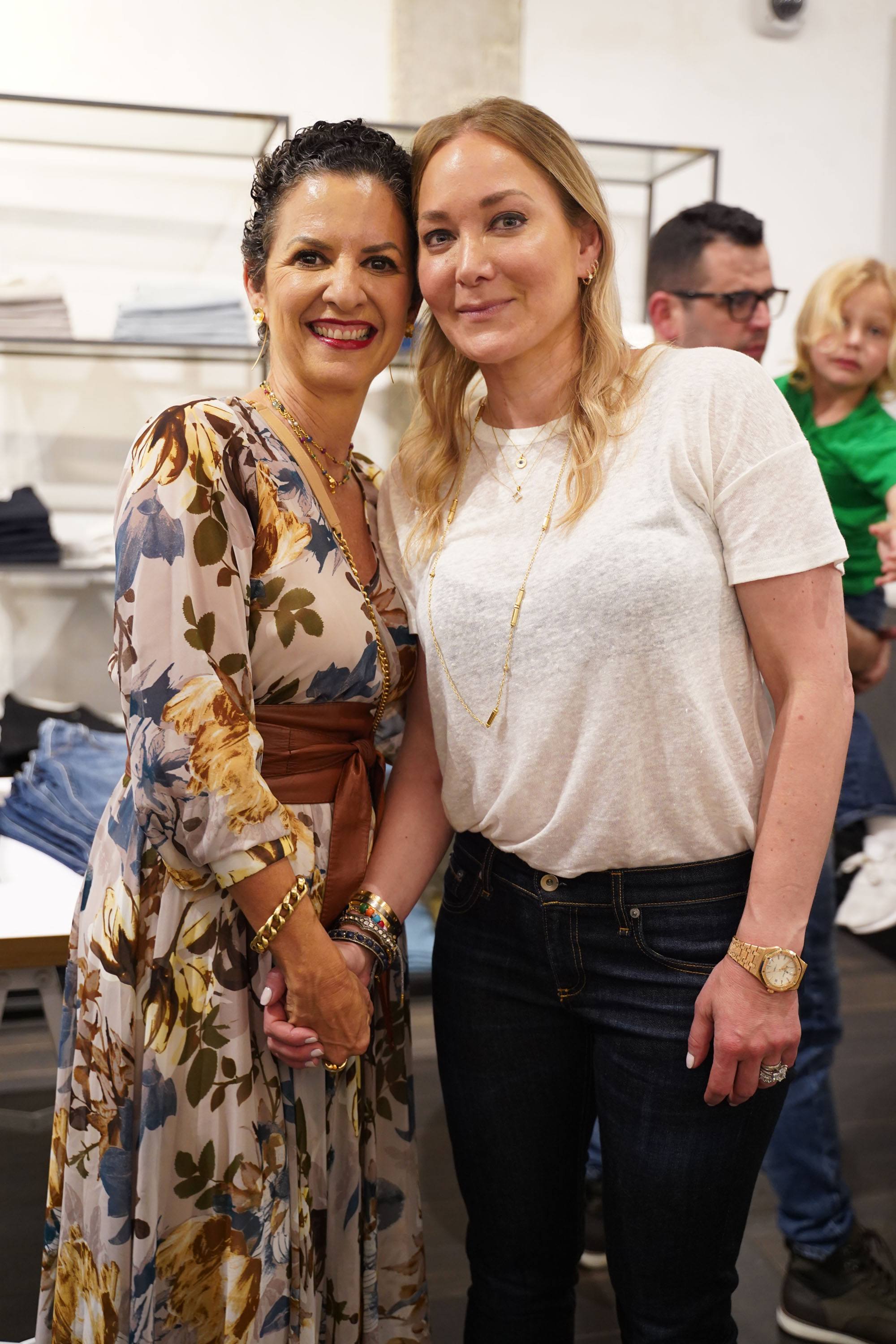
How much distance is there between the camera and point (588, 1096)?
138 cm

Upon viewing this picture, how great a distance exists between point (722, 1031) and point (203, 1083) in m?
0.58

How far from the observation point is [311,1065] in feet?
4.28

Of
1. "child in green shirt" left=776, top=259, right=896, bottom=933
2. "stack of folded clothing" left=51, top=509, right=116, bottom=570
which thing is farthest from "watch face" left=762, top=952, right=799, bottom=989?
"stack of folded clothing" left=51, top=509, right=116, bottom=570

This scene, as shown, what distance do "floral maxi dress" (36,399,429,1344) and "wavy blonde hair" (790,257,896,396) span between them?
1.53 meters

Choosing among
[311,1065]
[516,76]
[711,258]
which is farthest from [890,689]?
[311,1065]

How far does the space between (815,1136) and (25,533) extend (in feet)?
8.69

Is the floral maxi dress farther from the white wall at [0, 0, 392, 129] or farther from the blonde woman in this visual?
the white wall at [0, 0, 392, 129]

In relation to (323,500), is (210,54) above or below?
above

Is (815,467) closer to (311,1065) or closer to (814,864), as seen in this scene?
(814,864)

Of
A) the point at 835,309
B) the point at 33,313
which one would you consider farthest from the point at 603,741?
the point at 33,313

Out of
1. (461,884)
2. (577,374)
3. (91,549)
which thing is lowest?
(461,884)

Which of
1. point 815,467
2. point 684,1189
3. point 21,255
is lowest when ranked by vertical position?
point 684,1189

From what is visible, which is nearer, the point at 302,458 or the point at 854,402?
the point at 302,458

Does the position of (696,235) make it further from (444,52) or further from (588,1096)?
(444,52)
